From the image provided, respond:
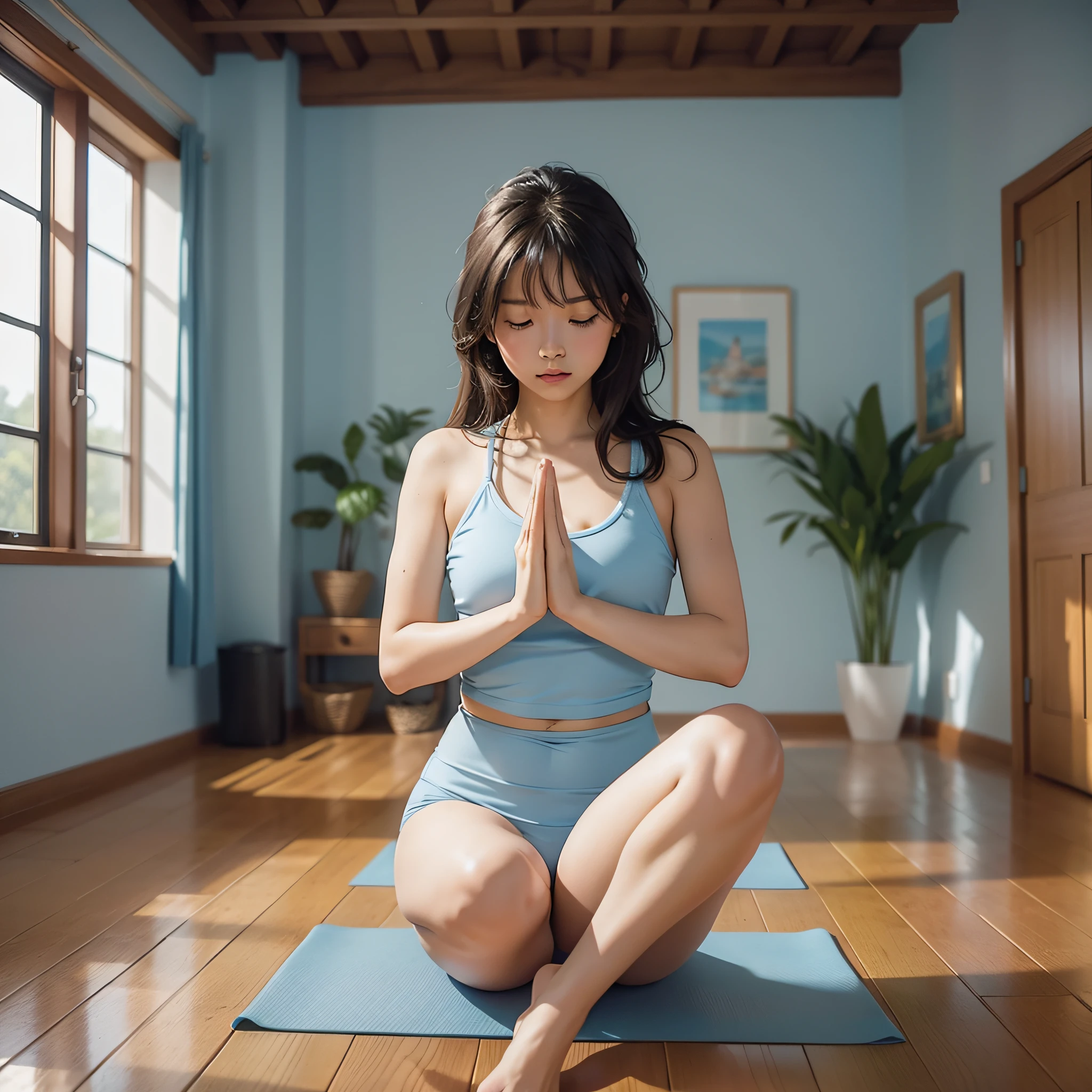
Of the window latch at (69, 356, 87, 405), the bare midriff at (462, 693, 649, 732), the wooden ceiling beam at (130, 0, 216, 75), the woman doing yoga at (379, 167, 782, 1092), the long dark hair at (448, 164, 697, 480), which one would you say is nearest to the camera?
the woman doing yoga at (379, 167, 782, 1092)

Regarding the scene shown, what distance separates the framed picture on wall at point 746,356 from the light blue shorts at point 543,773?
3.51 metres

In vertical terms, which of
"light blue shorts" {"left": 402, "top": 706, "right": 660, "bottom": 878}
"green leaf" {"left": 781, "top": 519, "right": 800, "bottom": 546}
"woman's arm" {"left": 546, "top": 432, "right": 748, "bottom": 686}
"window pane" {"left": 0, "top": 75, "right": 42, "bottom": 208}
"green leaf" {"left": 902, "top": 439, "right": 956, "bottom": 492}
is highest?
"window pane" {"left": 0, "top": 75, "right": 42, "bottom": 208}

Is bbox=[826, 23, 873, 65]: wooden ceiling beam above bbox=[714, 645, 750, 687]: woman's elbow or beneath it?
above

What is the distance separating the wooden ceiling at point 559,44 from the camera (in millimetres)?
4062

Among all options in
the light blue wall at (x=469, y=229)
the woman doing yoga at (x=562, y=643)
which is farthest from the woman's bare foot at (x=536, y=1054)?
the light blue wall at (x=469, y=229)

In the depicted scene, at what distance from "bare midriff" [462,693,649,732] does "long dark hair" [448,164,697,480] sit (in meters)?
0.35

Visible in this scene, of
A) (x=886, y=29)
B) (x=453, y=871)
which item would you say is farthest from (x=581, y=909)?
(x=886, y=29)

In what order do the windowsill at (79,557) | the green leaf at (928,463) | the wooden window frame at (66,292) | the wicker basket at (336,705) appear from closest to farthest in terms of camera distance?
1. the windowsill at (79,557)
2. the wooden window frame at (66,292)
3. the green leaf at (928,463)
4. the wicker basket at (336,705)

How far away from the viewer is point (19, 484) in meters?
3.15

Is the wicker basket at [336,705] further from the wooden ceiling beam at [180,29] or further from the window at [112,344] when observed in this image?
the wooden ceiling beam at [180,29]

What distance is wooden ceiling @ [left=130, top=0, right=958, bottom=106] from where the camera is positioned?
406cm

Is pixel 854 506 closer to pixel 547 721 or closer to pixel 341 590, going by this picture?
pixel 341 590

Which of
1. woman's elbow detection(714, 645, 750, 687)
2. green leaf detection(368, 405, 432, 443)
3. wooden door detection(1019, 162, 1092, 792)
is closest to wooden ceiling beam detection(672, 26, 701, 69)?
wooden door detection(1019, 162, 1092, 792)

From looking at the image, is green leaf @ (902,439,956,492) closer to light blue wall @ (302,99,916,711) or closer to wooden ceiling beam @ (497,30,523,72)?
light blue wall @ (302,99,916,711)
